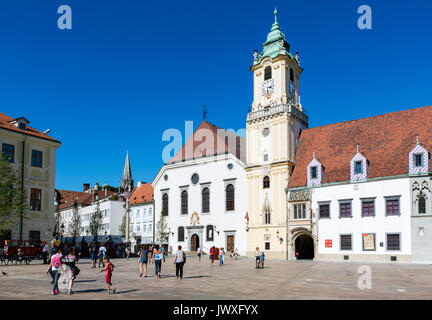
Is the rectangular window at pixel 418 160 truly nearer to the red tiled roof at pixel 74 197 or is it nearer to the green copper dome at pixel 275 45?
the green copper dome at pixel 275 45

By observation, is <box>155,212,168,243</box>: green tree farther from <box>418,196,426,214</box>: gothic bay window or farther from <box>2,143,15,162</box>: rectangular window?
<box>418,196,426,214</box>: gothic bay window

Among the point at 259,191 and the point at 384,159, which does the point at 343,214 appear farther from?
the point at 259,191

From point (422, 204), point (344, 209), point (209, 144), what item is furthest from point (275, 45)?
point (422, 204)

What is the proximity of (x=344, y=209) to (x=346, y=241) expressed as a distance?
316cm

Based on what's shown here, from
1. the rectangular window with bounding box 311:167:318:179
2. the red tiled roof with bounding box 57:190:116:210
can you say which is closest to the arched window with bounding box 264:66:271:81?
the rectangular window with bounding box 311:167:318:179

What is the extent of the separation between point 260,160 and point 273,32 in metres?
17.1

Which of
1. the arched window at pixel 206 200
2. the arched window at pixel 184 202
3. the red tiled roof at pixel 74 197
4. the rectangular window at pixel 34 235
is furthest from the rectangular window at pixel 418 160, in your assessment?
the red tiled roof at pixel 74 197

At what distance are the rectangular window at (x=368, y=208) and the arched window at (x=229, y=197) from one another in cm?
1782

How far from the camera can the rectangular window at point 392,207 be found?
40.5 m

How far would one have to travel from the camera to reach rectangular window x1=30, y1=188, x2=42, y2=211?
40.4m

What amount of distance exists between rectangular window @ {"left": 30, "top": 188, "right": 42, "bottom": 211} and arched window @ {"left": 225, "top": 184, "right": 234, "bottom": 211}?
23.4 metres

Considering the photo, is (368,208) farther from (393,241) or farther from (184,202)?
(184,202)

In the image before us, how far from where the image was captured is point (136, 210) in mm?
74625

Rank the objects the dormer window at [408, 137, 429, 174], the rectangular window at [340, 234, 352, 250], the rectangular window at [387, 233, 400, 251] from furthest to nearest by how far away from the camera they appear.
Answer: the rectangular window at [340, 234, 352, 250]
the rectangular window at [387, 233, 400, 251]
the dormer window at [408, 137, 429, 174]
